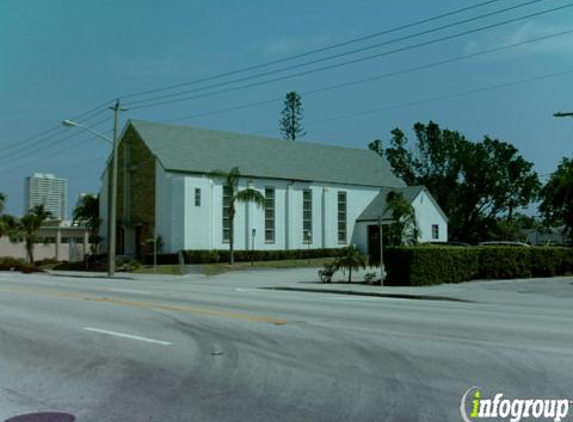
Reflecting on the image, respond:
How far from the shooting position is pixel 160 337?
12000mm

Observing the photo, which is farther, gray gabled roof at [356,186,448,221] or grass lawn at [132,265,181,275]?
gray gabled roof at [356,186,448,221]

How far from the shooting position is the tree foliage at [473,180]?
7338 cm

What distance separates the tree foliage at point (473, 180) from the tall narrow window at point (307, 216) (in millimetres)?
24112

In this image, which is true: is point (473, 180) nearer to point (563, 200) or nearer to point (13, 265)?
point (563, 200)

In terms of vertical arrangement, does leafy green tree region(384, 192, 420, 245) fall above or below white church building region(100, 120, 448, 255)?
below

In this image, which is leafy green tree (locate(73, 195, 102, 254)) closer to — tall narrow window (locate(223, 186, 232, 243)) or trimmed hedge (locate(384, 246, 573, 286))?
tall narrow window (locate(223, 186, 232, 243))

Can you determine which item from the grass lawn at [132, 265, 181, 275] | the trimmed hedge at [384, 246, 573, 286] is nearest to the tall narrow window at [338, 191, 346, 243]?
the grass lawn at [132, 265, 181, 275]

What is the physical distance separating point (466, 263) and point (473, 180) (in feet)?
158

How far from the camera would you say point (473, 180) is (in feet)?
242

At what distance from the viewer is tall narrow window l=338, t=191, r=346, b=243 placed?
184 ft

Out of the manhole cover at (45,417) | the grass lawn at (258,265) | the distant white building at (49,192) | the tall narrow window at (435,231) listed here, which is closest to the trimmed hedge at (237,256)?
the grass lawn at (258,265)

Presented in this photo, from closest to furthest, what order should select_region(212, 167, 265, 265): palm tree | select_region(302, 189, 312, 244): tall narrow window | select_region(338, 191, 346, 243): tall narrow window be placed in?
1. select_region(212, 167, 265, 265): palm tree
2. select_region(302, 189, 312, 244): tall narrow window
3. select_region(338, 191, 346, 243): tall narrow window

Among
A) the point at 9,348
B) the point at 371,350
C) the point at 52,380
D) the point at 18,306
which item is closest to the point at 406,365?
the point at 371,350

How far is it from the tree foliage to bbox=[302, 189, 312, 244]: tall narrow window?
24.1 m
